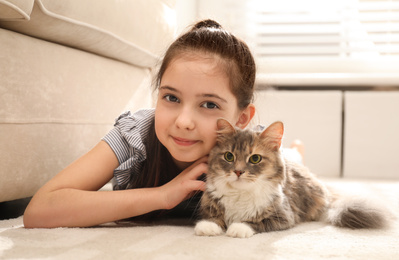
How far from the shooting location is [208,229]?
1129mm

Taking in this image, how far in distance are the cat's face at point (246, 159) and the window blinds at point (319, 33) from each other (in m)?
2.29

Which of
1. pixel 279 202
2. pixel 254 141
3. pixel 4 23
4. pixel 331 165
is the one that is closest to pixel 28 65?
pixel 4 23

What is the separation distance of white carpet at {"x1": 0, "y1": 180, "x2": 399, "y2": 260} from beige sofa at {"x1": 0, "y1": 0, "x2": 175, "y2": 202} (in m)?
0.26

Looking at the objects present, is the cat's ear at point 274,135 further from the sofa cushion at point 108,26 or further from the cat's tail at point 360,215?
the sofa cushion at point 108,26

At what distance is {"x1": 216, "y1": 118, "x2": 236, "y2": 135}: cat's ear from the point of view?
1.26 metres

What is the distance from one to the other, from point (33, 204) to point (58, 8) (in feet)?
2.27

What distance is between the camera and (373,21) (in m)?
3.62

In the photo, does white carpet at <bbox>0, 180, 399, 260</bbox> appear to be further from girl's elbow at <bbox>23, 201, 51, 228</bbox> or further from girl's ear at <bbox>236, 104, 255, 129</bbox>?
girl's ear at <bbox>236, 104, 255, 129</bbox>

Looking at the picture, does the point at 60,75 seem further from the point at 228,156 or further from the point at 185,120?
the point at 228,156

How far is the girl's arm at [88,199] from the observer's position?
3.90 feet

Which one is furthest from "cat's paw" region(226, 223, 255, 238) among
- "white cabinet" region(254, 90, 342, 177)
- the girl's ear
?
"white cabinet" region(254, 90, 342, 177)

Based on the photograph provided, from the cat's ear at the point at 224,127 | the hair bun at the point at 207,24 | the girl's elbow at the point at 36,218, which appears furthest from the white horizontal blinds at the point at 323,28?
the girl's elbow at the point at 36,218

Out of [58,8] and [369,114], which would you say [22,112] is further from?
[369,114]

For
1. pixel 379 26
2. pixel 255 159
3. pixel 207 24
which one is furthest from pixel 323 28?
pixel 255 159
